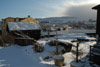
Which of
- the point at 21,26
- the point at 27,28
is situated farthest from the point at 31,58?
the point at 21,26

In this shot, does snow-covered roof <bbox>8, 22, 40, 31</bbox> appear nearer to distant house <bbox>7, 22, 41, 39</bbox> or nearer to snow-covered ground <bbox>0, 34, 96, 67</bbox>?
distant house <bbox>7, 22, 41, 39</bbox>

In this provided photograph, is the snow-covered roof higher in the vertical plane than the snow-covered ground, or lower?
higher

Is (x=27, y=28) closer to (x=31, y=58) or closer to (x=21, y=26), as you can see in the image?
(x=21, y=26)

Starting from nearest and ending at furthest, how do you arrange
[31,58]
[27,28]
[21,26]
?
1. [31,58]
2. [27,28]
3. [21,26]

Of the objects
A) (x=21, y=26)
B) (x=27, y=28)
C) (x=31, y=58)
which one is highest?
(x=21, y=26)

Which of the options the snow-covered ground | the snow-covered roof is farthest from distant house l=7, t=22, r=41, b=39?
the snow-covered ground

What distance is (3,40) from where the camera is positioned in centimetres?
2058

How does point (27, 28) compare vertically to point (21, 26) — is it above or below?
below

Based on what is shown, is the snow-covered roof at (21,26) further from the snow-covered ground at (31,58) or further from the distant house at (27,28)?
the snow-covered ground at (31,58)

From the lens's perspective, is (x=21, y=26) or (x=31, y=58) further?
(x=21, y=26)

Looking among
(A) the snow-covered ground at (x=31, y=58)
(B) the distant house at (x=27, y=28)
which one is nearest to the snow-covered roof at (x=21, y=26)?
(B) the distant house at (x=27, y=28)

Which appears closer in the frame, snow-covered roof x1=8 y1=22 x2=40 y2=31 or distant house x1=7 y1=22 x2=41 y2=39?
snow-covered roof x1=8 y1=22 x2=40 y2=31

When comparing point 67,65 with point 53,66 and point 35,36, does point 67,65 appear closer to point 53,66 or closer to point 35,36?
point 53,66

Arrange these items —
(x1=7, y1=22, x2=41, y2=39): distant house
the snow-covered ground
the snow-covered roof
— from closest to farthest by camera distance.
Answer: the snow-covered ground → the snow-covered roof → (x1=7, y1=22, x2=41, y2=39): distant house
